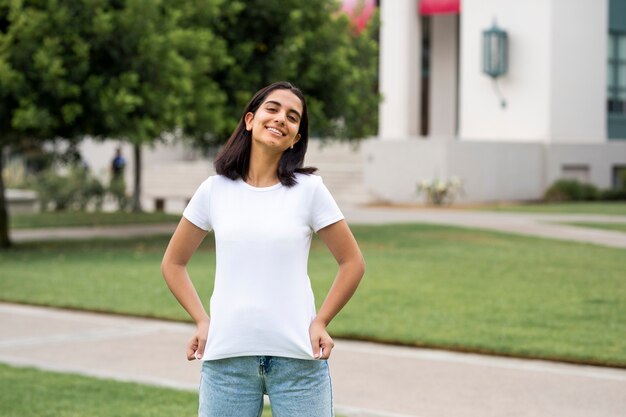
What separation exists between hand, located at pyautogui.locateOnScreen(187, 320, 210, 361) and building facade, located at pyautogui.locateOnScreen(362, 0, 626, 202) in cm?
3023

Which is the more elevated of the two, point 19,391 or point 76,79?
point 76,79

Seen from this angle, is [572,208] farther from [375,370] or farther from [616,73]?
[375,370]

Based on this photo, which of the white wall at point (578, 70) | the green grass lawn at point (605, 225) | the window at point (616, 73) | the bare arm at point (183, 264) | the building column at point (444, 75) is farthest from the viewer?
the building column at point (444, 75)

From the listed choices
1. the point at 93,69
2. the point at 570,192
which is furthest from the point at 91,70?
the point at 570,192

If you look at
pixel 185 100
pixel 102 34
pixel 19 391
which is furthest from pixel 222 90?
pixel 19 391

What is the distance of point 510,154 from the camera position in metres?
34.9

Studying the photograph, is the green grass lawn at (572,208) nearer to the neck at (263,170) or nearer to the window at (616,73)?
the window at (616,73)

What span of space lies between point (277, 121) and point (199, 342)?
84 centimetres

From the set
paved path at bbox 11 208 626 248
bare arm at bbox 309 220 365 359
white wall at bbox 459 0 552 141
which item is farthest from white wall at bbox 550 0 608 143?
bare arm at bbox 309 220 365 359

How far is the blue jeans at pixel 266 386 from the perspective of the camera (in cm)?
423

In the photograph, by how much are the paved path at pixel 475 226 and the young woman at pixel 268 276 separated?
1603cm

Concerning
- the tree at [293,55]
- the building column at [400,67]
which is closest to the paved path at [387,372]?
the tree at [293,55]

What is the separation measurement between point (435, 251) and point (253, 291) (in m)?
14.7

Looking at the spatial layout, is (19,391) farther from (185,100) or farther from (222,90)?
(222,90)
